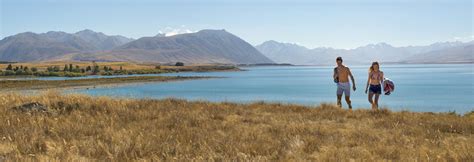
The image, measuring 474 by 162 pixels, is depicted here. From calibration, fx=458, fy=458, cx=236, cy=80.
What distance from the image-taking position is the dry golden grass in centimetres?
739

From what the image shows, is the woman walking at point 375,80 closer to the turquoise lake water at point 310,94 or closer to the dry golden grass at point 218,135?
the dry golden grass at point 218,135

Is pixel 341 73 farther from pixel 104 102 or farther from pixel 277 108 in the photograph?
pixel 104 102

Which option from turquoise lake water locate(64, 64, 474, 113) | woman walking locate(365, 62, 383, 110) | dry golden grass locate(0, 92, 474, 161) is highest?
woman walking locate(365, 62, 383, 110)

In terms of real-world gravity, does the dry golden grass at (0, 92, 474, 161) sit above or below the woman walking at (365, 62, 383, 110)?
below

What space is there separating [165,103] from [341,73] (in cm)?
678

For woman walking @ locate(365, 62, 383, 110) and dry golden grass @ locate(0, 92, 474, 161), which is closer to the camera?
dry golden grass @ locate(0, 92, 474, 161)

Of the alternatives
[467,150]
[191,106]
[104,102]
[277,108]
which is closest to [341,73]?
[277,108]

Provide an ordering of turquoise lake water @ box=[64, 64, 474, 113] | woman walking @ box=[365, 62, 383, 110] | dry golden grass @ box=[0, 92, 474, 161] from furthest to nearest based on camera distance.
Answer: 1. turquoise lake water @ box=[64, 64, 474, 113]
2. woman walking @ box=[365, 62, 383, 110]
3. dry golden grass @ box=[0, 92, 474, 161]

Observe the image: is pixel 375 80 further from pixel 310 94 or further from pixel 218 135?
pixel 310 94

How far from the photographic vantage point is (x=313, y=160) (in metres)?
7.04

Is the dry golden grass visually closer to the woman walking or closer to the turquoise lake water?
the woman walking

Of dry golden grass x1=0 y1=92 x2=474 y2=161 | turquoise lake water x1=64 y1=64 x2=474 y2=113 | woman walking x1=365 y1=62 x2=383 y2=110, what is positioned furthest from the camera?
turquoise lake water x1=64 y1=64 x2=474 y2=113

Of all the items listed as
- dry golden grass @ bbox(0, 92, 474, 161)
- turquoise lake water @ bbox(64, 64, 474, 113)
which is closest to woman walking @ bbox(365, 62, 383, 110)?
dry golden grass @ bbox(0, 92, 474, 161)

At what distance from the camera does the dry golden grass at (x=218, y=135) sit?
7.39 m
